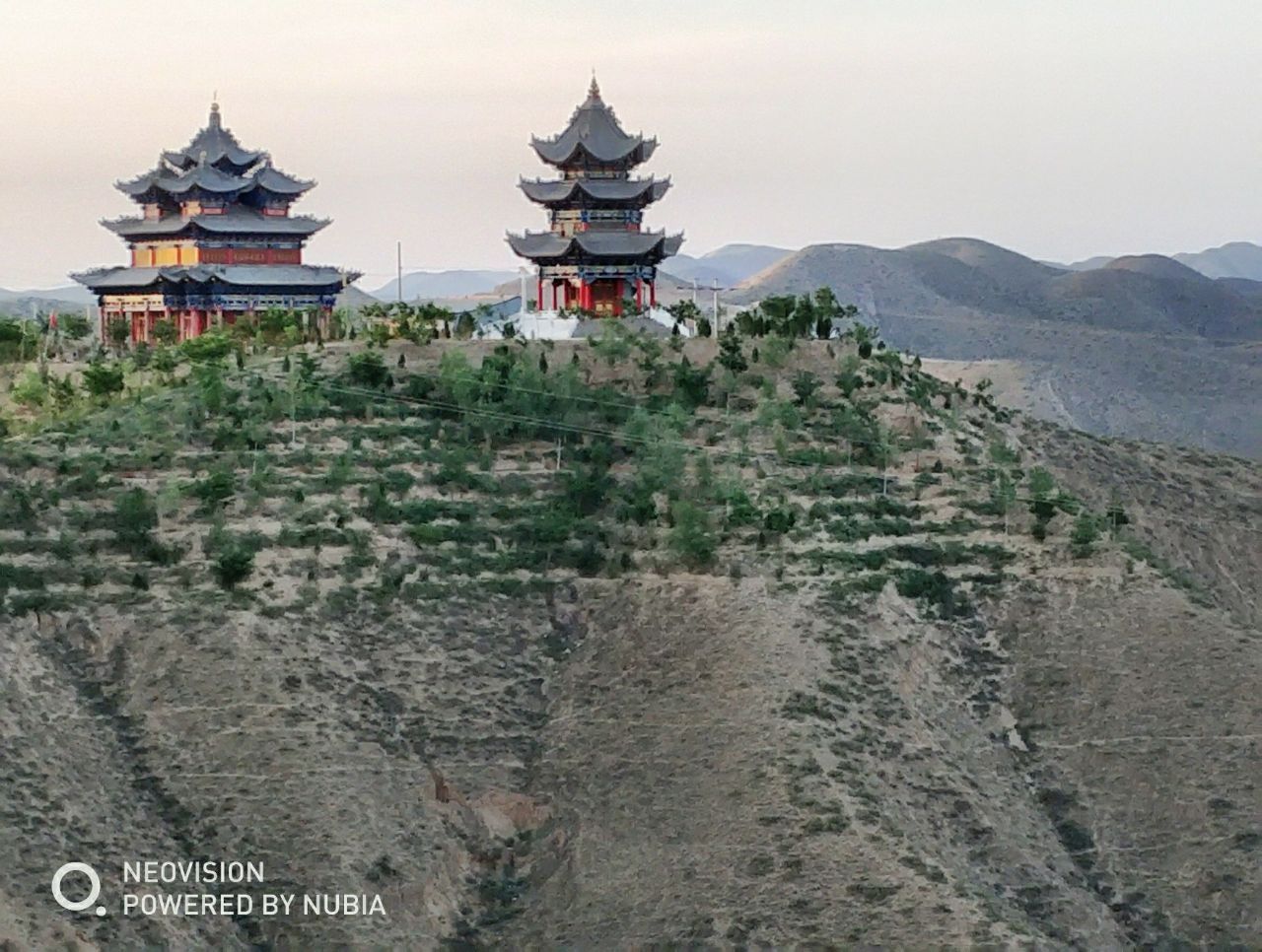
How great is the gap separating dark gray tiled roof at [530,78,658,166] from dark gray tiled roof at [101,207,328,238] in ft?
28.5

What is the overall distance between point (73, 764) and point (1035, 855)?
15.3m

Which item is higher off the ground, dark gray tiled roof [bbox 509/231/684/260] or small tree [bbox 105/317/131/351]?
dark gray tiled roof [bbox 509/231/684/260]

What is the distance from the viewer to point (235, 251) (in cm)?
6072

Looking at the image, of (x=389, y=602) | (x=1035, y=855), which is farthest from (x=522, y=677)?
(x=1035, y=855)

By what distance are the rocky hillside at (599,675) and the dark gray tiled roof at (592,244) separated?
8820 millimetres

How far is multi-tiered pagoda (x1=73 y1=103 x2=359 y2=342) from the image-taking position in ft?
196

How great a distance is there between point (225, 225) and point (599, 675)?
88.5 ft

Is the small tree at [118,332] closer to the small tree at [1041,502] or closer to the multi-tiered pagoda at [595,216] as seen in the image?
the multi-tiered pagoda at [595,216]

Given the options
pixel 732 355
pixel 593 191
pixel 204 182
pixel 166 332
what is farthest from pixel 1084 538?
pixel 204 182

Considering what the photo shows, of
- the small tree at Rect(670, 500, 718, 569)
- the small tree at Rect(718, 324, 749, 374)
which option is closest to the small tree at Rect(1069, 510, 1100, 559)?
the small tree at Rect(670, 500, 718, 569)

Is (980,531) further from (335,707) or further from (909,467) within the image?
(335,707)
